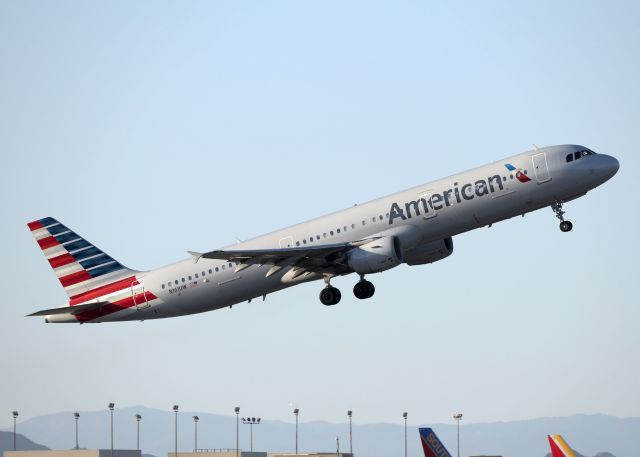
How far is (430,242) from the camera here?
73.9 meters

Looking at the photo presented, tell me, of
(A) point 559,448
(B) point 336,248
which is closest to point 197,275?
(B) point 336,248

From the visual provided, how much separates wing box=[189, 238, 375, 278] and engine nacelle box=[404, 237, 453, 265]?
5.74 metres

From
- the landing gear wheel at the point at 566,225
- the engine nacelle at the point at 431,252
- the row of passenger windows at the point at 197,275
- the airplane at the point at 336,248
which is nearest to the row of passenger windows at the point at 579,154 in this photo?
the airplane at the point at 336,248

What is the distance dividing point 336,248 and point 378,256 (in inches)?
110

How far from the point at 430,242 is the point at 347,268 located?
219 inches

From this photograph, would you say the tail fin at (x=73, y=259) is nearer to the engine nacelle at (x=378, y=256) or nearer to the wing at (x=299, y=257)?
the wing at (x=299, y=257)

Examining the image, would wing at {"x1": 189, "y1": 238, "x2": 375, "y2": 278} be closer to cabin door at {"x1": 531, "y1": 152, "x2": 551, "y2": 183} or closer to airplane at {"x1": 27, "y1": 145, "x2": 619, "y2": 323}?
airplane at {"x1": 27, "y1": 145, "x2": 619, "y2": 323}

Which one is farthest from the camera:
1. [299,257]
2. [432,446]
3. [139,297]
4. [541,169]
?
[432,446]

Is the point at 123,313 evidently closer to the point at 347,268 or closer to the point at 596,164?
the point at 347,268

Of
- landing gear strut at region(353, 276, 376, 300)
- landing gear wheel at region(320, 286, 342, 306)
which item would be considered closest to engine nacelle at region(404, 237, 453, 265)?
landing gear strut at region(353, 276, 376, 300)

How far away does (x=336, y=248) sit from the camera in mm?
71625

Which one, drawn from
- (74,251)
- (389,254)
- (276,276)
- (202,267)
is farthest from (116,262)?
(389,254)

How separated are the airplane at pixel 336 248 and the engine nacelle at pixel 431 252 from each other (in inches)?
2.6

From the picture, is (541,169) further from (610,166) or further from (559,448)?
(559,448)
